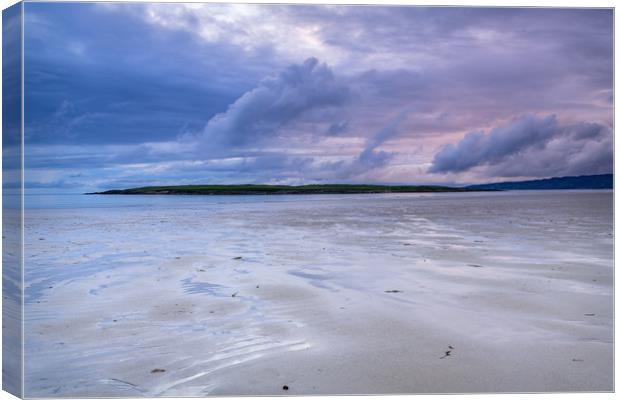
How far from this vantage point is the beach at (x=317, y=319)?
3.29m

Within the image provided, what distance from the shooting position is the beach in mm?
3285

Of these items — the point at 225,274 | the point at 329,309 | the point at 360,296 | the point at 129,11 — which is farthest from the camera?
the point at 225,274

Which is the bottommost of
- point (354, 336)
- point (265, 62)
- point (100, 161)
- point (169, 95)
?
point (354, 336)

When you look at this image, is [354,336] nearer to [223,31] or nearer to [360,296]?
[360,296]

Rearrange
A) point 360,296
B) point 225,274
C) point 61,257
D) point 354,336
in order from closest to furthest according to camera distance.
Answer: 1. point 354,336
2. point 360,296
3. point 225,274
4. point 61,257

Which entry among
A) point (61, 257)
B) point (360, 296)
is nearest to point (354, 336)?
point (360, 296)

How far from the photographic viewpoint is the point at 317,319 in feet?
13.1

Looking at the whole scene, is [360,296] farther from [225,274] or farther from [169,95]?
[169,95]

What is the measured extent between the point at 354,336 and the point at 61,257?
14.4 feet

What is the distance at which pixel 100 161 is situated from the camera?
22.0 feet

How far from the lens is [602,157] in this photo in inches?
202

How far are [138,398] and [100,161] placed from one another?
4.15 metres

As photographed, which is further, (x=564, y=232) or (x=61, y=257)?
(x=564, y=232)

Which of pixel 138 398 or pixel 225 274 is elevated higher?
pixel 225 274
